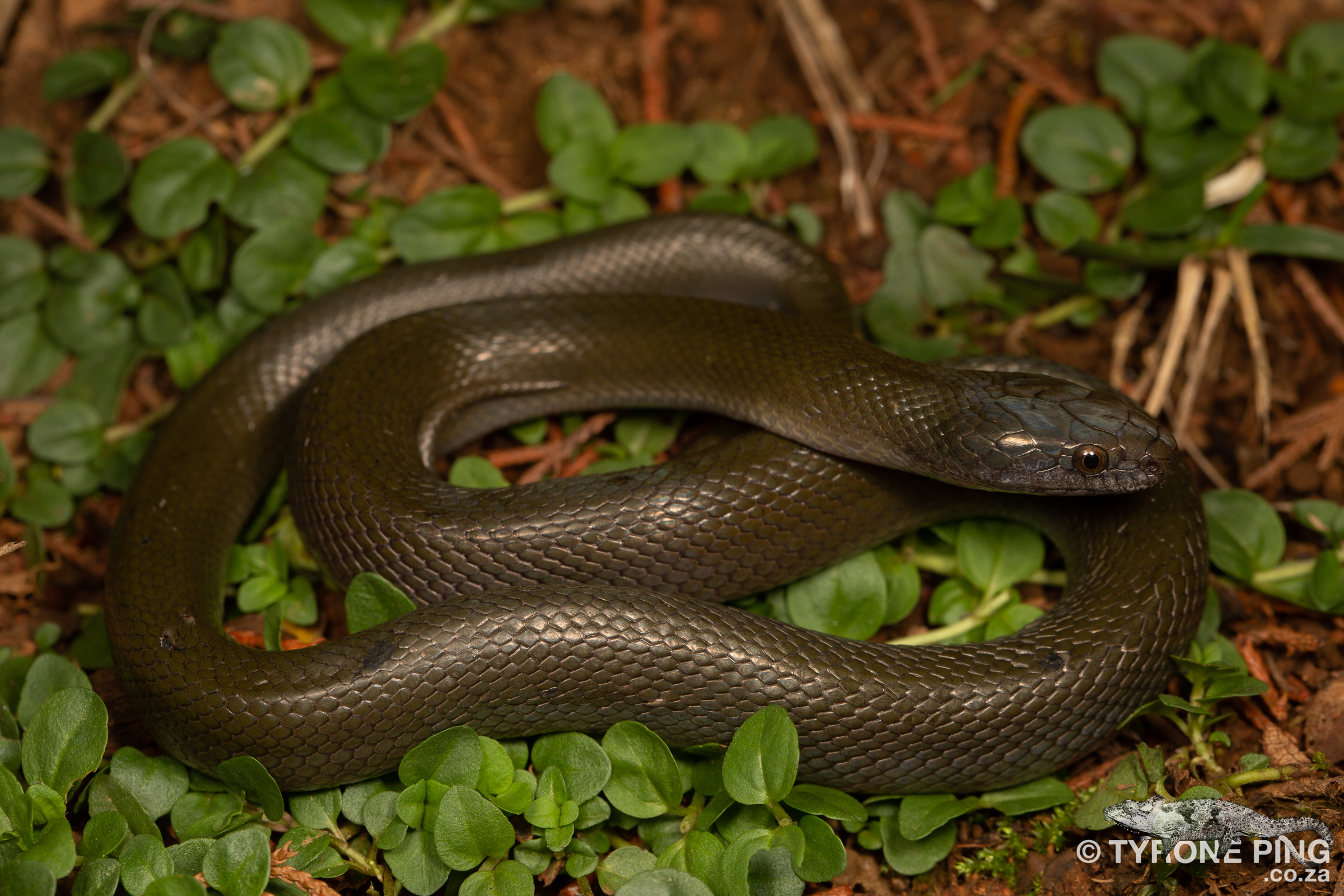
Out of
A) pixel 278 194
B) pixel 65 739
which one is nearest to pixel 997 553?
pixel 65 739

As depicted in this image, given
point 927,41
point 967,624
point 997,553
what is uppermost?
point 927,41

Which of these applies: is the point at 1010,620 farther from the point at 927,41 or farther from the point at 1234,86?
the point at 927,41

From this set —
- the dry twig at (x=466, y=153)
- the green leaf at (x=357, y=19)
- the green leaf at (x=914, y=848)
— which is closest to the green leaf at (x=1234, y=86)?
the dry twig at (x=466, y=153)

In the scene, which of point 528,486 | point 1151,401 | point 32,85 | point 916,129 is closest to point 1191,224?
point 1151,401

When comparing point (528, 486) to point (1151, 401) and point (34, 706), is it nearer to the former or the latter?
point (34, 706)

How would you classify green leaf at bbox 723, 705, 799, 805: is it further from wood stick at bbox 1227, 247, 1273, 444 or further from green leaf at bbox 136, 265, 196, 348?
green leaf at bbox 136, 265, 196, 348

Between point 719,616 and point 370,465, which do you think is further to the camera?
point 370,465
